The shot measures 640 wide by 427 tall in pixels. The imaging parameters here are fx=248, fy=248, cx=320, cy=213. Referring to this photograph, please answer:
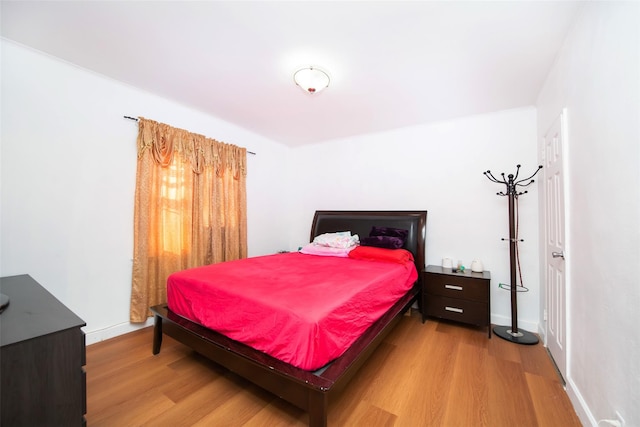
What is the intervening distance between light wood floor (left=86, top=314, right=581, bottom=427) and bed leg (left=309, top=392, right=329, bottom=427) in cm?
28

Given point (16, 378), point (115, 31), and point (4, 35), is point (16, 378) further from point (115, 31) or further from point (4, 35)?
point (4, 35)

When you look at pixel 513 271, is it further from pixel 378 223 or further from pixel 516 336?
pixel 378 223

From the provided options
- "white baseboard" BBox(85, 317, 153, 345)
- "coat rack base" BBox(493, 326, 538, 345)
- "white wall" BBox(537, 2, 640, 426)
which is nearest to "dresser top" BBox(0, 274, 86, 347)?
"white baseboard" BBox(85, 317, 153, 345)

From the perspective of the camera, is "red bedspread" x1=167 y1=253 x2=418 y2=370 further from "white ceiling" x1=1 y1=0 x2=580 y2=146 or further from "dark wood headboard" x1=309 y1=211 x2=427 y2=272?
"white ceiling" x1=1 y1=0 x2=580 y2=146

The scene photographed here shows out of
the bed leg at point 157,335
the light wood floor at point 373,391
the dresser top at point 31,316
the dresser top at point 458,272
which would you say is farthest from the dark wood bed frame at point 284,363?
the dresser top at point 31,316

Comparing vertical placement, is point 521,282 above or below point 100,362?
above

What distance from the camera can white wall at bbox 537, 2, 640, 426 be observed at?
42.3 inches

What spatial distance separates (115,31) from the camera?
1.87 m

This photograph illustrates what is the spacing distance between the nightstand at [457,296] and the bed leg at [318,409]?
2.05 meters

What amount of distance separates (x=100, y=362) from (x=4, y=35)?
2733 millimetres

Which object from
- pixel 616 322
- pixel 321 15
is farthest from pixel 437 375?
pixel 321 15

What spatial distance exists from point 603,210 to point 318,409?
1824 millimetres

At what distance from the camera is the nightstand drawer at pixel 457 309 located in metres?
2.62

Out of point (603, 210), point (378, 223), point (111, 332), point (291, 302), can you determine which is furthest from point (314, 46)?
point (111, 332)
